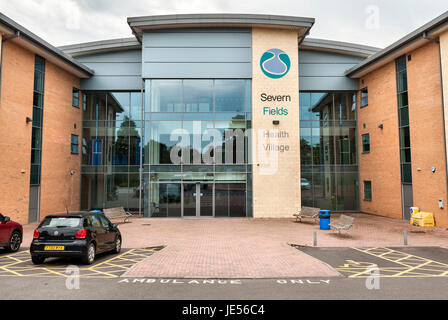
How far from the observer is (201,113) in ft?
68.1

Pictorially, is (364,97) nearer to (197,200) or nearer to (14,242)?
(197,200)

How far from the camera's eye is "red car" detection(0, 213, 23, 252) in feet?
32.9

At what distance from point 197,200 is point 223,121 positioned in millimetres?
5496

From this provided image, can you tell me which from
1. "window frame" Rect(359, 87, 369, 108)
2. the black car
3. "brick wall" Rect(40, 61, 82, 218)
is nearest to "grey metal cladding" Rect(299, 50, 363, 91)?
"window frame" Rect(359, 87, 369, 108)

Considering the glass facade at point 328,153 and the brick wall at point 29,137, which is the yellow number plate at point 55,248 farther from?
the glass facade at point 328,153

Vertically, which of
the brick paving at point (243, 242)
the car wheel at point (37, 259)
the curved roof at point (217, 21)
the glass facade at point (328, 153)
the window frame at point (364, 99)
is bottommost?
the brick paving at point (243, 242)

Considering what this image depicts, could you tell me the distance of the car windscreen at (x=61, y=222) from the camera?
859 centimetres

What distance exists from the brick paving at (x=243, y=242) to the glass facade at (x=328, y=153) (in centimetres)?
421

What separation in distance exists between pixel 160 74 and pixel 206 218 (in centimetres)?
995

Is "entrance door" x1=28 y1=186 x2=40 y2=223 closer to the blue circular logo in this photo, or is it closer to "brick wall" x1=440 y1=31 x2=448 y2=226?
the blue circular logo

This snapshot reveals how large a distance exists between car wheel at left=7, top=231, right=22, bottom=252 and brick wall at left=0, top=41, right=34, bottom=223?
254 inches

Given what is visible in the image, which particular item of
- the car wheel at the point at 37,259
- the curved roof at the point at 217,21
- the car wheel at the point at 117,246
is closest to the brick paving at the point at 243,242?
the car wheel at the point at 117,246

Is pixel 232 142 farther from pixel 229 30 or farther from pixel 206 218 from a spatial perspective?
pixel 229 30
